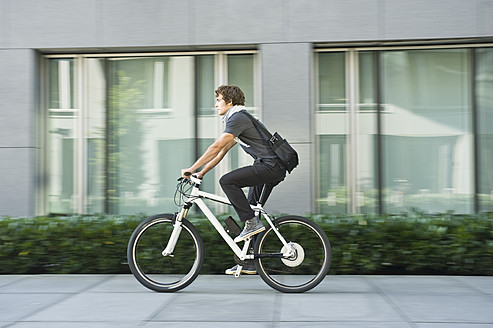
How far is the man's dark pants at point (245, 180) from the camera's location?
19.9 ft

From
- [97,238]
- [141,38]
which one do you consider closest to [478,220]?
[97,238]

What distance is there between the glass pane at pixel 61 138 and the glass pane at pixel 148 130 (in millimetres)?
571

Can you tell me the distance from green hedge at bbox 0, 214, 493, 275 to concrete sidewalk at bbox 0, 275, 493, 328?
0.78ft

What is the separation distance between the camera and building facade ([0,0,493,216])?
864 cm

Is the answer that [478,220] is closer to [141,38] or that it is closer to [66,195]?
[141,38]

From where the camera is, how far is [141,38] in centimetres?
882


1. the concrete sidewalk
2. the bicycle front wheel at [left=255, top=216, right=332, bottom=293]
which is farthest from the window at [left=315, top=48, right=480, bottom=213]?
the bicycle front wheel at [left=255, top=216, right=332, bottom=293]

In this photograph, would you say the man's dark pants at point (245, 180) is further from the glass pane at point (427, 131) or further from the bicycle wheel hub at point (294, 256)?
the glass pane at point (427, 131)

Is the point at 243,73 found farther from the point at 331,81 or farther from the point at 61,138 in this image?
the point at 61,138

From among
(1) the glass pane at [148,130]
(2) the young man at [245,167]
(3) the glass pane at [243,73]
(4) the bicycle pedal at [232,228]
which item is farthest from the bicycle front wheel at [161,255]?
(3) the glass pane at [243,73]

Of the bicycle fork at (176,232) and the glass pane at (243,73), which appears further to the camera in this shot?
the glass pane at (243,73)

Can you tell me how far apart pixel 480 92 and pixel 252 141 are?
4.34 metres

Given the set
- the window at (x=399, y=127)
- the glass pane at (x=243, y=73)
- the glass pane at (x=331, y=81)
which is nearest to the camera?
the window at (x=399, y=127)

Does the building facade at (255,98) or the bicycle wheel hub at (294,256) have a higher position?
the building facade at (255,98)
